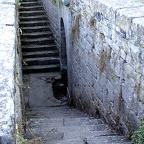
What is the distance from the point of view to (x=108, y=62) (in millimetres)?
5141

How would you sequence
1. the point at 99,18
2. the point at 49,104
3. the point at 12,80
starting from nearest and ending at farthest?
the point at 12,80, the point at 99,18, the point at 49,104

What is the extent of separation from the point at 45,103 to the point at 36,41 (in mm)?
2933

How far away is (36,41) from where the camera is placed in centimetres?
1083

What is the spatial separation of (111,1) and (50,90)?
15.7 feet

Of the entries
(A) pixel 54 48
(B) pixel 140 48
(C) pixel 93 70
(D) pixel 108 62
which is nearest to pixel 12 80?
(B) pixel 140 48

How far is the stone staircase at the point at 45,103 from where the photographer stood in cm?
454

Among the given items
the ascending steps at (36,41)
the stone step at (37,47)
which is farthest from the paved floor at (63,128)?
the stone step at (37,47)

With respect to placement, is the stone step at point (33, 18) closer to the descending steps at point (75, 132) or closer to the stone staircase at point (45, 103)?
the stone staircase at point (45, 103)

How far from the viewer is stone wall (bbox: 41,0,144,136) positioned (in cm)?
399

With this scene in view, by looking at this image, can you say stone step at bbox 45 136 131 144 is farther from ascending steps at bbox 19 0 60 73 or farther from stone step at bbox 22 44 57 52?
stone step at bbox 22 44 57 52

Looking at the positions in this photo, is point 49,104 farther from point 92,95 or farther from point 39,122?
point 39,122

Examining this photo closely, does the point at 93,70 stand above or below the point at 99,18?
below

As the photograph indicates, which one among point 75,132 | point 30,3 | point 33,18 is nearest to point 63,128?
point 75,132

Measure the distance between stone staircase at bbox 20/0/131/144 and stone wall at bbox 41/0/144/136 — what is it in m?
0.34
